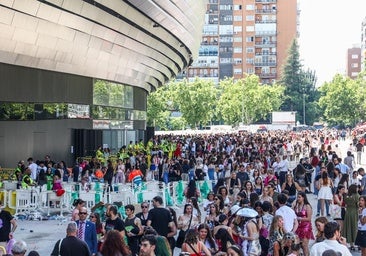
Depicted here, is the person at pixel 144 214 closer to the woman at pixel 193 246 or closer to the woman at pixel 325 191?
the woman at pixel 193 246

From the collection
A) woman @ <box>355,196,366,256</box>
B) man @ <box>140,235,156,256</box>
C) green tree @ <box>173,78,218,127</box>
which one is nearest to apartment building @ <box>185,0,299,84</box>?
green tree @ <box>173,78,218,127</box>

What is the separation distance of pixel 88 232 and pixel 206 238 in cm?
176

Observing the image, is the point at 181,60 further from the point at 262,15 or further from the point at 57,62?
the point at 262,15

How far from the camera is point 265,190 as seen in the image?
43.8 feet

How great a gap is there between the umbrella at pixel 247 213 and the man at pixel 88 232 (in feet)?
7.29

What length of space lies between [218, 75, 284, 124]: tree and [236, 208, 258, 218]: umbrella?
336 feet

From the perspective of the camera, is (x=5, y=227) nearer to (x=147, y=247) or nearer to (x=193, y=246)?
(x=193, y=246)

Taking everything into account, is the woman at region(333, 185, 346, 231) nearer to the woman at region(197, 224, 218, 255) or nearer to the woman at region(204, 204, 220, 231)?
the woman at region(204, 204, 220, 231)

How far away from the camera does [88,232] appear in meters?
10.0

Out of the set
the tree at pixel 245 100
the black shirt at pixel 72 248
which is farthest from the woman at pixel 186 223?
the tree at pixel 245 100

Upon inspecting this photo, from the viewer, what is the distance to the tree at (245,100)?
113938 mm

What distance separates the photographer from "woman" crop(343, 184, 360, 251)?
13.7 m

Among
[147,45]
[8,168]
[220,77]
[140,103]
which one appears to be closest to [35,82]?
[8,168]

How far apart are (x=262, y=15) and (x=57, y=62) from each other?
11220 centimetres
